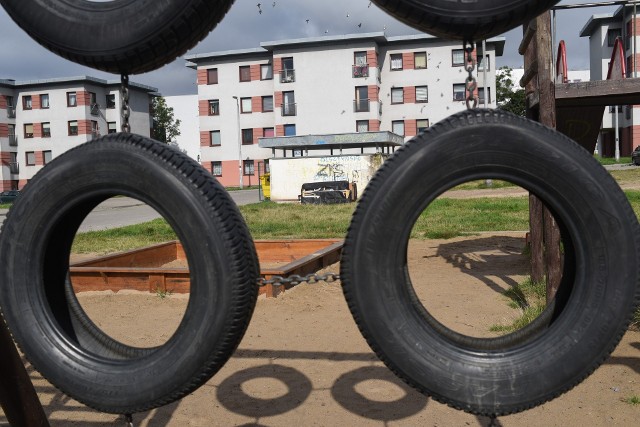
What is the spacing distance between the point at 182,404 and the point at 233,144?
4413 cm

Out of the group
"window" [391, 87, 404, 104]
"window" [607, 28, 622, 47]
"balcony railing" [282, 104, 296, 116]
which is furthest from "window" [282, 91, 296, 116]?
"window" [607, 28, 622, 47]

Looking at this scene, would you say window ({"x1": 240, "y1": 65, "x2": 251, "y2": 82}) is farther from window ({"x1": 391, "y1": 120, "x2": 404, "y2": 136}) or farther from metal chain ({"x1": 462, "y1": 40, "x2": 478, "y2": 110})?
metal chain ({"x1": 462, "y1": 40, "x2": 478, "y2": 110})

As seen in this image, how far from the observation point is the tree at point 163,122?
5709 centimetres

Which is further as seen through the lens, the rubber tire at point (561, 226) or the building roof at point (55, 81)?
the building roof at point (55, 81)

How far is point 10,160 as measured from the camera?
5075 centimetres

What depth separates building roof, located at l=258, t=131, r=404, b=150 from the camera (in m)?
28.9

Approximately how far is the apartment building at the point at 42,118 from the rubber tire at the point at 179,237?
4952cm

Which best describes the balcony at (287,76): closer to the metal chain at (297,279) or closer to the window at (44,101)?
the window at (44,101)

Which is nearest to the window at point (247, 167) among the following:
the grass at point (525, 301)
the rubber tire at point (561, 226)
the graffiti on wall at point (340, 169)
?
the graffiti on wall at point (340, 169)

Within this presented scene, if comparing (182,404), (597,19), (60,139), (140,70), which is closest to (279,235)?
(182,404)

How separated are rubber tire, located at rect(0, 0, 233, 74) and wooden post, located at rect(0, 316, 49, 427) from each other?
1.35 meters

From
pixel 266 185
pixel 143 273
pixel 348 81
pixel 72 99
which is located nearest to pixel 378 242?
pixel 143 273

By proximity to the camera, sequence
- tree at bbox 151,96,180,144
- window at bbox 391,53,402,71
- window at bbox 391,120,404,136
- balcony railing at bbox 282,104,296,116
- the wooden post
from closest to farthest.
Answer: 1. the wooden post
2. window at bbox 391,53,402,71
3. window at bbox 391,120,404,136
4. balcony railing at bbox 282,104,296,116
5. tree at bbox 151,96,180,144

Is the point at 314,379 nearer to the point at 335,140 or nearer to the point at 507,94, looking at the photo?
the point at 335,140
